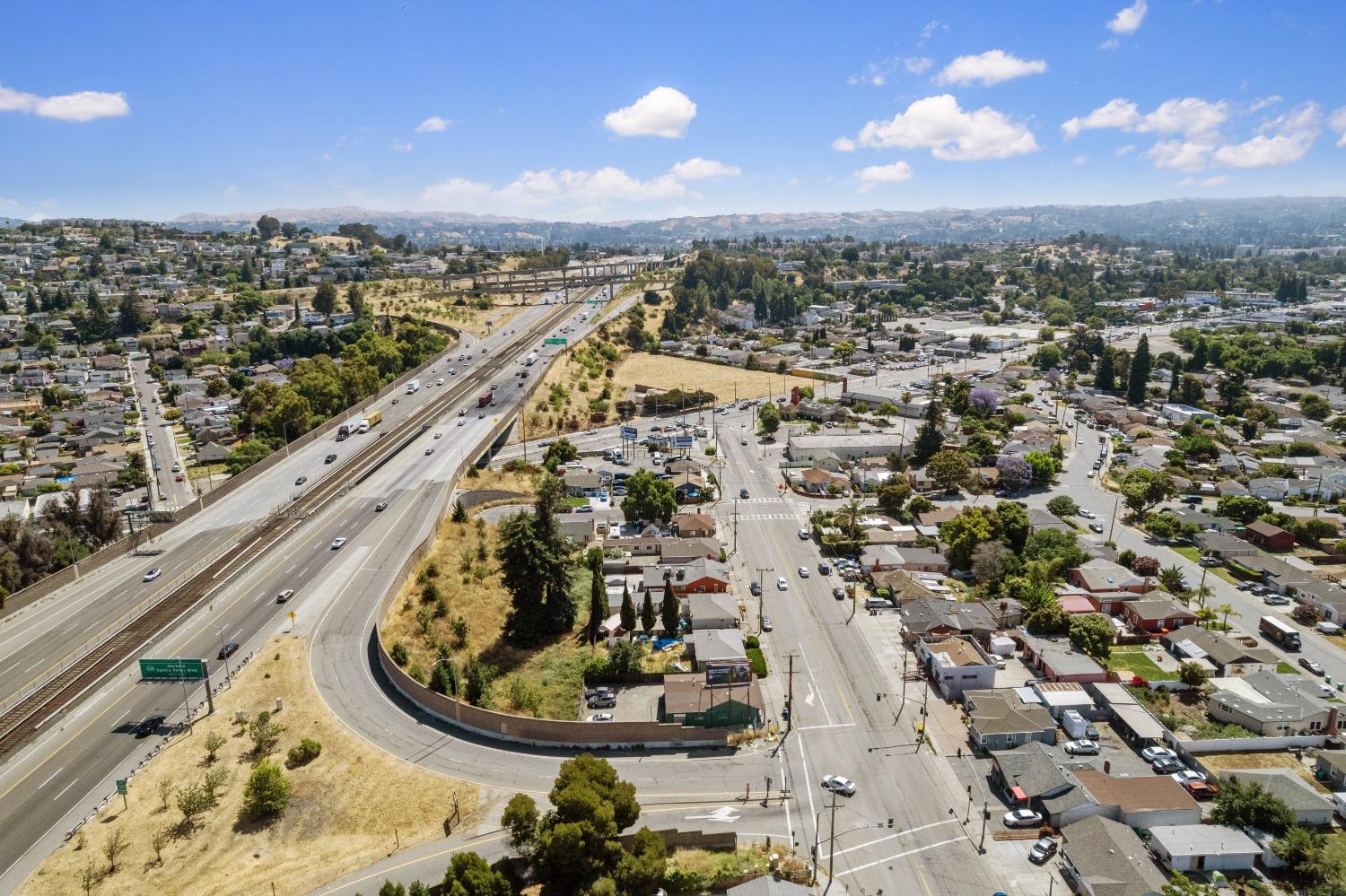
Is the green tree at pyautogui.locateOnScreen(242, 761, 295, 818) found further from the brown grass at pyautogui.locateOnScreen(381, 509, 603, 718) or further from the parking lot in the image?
the parking lot

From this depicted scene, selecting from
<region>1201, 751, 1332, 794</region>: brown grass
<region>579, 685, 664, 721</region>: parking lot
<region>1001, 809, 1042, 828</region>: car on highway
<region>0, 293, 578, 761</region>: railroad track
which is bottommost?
<region>1201, 751, 1332, 794</region>: brown grass

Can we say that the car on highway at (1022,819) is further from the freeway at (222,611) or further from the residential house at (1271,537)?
the residential house at (1271,537)

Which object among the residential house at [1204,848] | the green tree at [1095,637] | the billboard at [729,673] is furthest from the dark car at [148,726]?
the green tree at [1095,637]

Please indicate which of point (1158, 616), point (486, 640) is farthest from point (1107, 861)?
point (486, 640)

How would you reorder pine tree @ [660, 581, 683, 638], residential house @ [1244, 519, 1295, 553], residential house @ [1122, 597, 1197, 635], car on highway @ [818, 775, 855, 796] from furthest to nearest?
residential house @ [1244, 519, 1295, 553]
residential house @ [1122, 597, 1197, 635]
pine tree @ [660, 581, 683, 638]
car on highway @ [818, 775, 855, 796]

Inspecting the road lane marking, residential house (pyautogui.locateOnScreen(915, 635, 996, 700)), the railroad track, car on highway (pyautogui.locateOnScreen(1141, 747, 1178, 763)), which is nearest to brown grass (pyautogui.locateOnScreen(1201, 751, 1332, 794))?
car on highway (pyautogui.locateOnScreen(1141, 747, 1178, 763))
